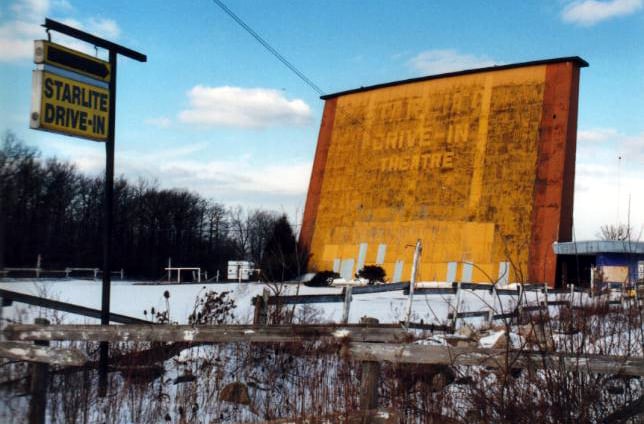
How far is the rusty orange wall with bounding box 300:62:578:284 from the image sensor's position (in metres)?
32.2

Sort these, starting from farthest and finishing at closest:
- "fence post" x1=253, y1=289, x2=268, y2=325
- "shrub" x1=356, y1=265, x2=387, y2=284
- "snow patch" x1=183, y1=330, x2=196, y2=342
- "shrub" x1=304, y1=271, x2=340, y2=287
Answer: "shrub" x1=304, y1=271, x2=340, y2=287, "shrub" x1=356, y1=265, x2=387, y2=284, "fence post" x1=253, y1=289, x2=268, y2=325, "snow patch" x1=183, y1=330, x2=196, y2=342

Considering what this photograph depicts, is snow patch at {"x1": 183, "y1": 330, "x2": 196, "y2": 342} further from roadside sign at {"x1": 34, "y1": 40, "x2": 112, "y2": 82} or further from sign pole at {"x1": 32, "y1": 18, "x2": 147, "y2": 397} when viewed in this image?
roadside sign at {"x1": 34, "y1": 40, "x2": 112, "y2": 82}

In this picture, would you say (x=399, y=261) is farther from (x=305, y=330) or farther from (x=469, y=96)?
(x=305, y=330)

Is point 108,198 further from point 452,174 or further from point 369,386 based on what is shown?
point 452,174

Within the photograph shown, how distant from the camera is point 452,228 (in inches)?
1346

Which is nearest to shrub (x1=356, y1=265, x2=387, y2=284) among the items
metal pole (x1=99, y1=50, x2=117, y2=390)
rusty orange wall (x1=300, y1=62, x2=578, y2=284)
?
rusty orange wall (x1=300, y1=62, x2=578, y2=284)

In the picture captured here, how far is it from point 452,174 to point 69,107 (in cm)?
2933

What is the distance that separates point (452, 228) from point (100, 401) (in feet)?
94.6

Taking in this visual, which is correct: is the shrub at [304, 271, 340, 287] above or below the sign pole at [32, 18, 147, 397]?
below

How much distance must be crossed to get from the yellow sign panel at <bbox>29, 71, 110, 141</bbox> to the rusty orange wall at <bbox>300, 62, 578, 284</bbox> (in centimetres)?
2486

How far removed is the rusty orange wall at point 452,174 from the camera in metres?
32.2

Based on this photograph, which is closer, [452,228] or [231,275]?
[452,228]

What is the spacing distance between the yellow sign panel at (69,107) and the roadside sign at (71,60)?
0.43 ft

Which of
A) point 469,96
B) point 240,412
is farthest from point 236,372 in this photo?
point 469,96
